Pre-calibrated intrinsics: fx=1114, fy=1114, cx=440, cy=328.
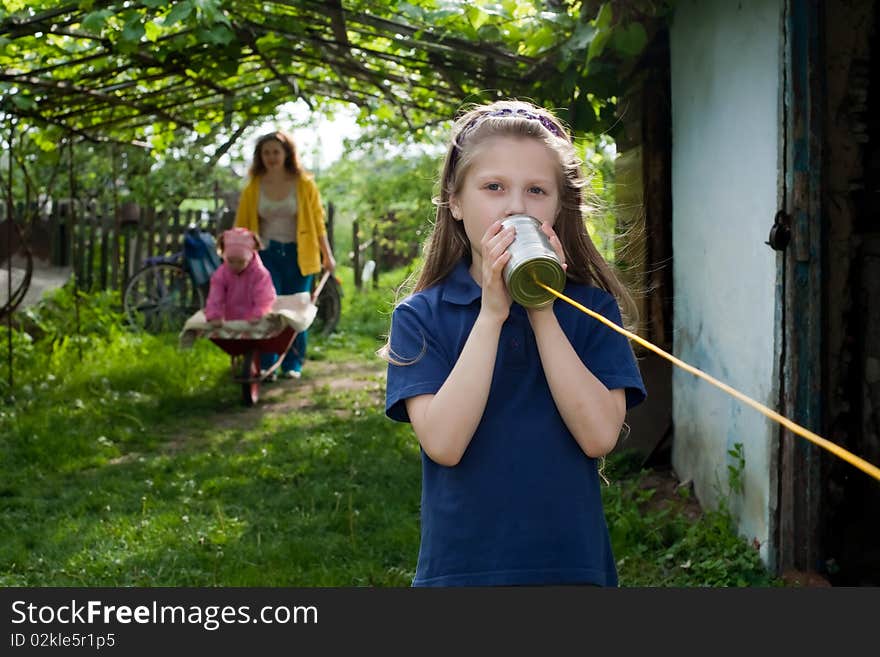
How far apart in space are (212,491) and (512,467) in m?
3.80

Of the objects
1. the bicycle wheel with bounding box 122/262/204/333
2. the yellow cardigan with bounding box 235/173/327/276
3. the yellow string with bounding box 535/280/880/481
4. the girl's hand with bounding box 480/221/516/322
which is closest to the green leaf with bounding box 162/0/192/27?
the yellow cardigan with bounding box 235/173/327/276

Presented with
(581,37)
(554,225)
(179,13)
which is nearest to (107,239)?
(179,13)

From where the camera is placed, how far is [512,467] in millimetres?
1966

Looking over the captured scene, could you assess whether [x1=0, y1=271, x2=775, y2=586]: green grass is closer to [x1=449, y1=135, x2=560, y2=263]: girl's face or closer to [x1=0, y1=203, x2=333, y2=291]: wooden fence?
[x1=449, y1=135, x2=560, y2=263]: girl's face

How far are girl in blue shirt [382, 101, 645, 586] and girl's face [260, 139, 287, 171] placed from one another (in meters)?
6.29

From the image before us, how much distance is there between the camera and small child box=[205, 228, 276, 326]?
7.45m

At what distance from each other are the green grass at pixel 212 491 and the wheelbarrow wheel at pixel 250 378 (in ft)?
0.37

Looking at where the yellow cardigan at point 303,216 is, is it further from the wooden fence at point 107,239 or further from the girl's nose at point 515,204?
the girl's nose at point 515,204

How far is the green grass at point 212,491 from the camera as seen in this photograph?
4273 mm

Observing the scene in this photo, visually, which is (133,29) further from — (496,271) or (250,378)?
(496,271)

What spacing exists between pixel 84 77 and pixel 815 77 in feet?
16.3

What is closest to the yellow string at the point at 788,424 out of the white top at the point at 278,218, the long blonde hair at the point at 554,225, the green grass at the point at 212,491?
the long blonde hair at the point at 554,225

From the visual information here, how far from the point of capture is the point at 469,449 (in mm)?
1980

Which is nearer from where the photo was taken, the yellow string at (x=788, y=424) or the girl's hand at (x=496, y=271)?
the yellow string at (x=788, y=424)
